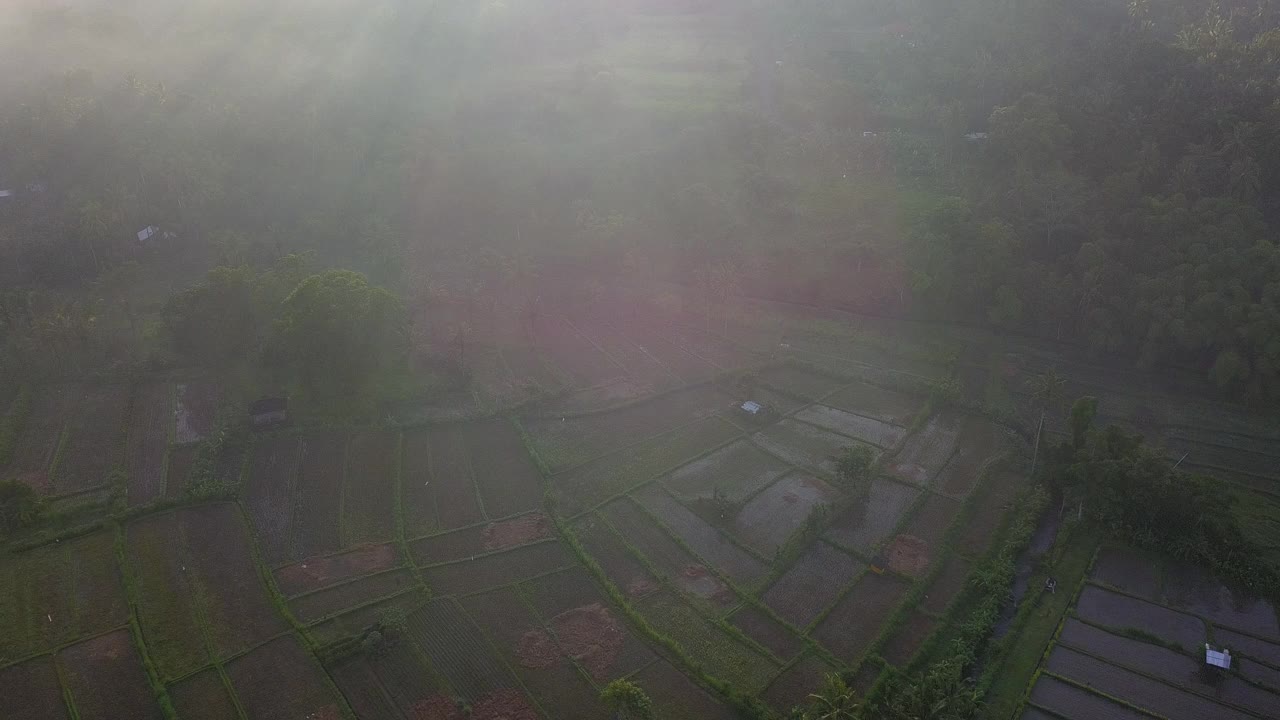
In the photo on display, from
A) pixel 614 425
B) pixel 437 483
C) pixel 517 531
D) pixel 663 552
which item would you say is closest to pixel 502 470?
pixel 437 483

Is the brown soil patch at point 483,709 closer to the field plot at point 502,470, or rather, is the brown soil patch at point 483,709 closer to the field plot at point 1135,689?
the field plot at point 502,470

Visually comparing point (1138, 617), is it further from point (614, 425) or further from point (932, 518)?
point (614, 425)

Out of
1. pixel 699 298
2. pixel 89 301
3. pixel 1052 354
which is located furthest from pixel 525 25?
pixel 1052 354

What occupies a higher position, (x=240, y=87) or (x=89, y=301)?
(x=240, y=87)

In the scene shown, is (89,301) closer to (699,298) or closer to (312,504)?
(312,504)

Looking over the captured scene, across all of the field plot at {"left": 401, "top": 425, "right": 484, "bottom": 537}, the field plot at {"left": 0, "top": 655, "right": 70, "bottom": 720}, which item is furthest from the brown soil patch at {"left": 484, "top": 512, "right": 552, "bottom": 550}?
the field plot at {"left": 0, "top": 655, "right": 70, "bottom": 720}

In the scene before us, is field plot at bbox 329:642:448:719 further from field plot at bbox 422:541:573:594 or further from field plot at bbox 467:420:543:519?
field plot at bbox 467:420:543:519
